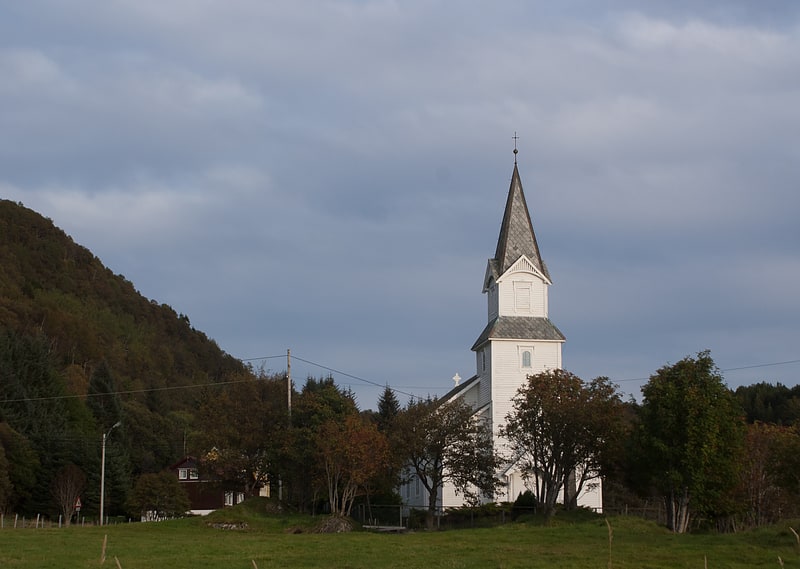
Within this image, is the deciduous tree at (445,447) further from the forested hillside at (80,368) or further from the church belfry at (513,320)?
the forested hillside at (80,368)

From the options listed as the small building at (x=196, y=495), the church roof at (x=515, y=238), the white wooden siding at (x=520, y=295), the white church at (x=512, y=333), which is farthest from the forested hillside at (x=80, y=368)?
the church roof at (x=515, y=238)

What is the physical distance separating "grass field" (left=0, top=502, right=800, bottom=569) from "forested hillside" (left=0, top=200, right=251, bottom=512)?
2688 cm

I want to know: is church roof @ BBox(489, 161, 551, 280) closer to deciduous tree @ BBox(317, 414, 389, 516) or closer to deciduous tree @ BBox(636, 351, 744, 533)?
deciduous tree @ BBox(317, 414, 389, 516)

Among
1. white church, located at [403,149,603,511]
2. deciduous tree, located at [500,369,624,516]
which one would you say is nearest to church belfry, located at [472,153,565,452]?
white church, located at [403,149,603,511]

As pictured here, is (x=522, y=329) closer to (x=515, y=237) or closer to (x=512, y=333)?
(x=512, y=333)

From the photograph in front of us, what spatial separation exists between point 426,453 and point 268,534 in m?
12.4

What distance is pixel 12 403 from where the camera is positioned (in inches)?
3548

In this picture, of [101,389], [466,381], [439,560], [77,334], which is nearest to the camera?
[439,560]

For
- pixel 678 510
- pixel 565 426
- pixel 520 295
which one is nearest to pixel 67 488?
pixel 520 295

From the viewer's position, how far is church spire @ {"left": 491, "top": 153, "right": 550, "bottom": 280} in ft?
225

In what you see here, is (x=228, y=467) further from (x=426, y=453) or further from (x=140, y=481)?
(x=140, y=481)

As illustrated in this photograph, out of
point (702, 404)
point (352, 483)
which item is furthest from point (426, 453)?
point (702, 404)

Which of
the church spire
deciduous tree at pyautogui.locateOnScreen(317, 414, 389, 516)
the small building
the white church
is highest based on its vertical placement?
the church spire

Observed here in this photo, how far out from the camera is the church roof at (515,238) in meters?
68.5
